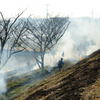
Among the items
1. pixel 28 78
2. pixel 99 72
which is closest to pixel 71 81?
pixel 99 72

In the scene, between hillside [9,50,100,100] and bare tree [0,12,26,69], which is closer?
hillside [9,50,100,100]

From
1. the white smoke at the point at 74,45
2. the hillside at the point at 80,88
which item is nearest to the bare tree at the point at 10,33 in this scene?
the hillside at the point at 80,88

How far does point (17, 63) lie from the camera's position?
64.6 meters

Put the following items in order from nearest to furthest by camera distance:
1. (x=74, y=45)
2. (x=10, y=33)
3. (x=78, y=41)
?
(x=10, y=33)
(x=74, y=45)
(x=78, y=41)

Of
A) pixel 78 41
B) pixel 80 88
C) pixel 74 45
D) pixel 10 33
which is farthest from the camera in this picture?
pixel 78 41

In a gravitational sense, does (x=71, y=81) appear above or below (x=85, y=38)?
above

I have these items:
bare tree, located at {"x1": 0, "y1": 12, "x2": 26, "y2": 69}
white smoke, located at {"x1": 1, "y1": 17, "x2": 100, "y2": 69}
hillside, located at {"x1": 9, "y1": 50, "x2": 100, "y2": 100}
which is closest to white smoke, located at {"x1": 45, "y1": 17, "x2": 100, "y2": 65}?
white smoke, located at {"x1": 1, "y1": 17, "x2": 100, "y2": 69}

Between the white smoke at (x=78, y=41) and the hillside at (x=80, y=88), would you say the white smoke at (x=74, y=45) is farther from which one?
the hillside at (x=80, y=88)

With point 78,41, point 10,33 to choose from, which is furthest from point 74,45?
point 10,33

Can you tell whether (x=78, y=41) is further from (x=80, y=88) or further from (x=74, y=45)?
(x=80, y=88)

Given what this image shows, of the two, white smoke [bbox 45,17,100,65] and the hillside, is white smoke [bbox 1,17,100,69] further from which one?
the hillside

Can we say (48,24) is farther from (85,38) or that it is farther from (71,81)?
(85,38)

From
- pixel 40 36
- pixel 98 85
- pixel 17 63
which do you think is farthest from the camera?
pixel 17 63

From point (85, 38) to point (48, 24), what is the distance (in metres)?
43.0
